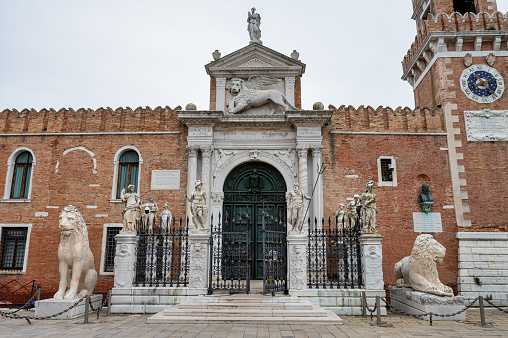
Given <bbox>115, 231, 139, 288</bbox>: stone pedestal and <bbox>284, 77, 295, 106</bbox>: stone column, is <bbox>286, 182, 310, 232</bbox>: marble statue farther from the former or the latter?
<bbox>284, 77, 295, 106</bbox>: stone column

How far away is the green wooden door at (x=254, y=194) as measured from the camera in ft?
50.6

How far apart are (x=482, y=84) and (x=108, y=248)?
15929mm

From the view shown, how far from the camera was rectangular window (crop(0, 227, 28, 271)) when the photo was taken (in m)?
15.6

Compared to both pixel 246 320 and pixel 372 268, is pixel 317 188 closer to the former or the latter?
pixel 372 268

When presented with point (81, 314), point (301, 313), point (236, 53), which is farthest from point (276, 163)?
point (81, 314)

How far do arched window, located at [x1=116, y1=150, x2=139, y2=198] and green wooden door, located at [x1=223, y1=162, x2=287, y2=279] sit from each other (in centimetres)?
362

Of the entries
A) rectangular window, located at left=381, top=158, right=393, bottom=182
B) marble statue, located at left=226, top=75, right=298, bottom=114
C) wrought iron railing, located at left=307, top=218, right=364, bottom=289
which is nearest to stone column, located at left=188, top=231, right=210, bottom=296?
wrought iron railing, located at left=307, top=218, right=364, bottom=289

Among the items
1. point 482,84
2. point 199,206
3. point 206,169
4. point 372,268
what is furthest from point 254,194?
point 482,84

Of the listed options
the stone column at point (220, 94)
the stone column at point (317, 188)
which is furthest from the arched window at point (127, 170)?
the stone column at point (317, 188)

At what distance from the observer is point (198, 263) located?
11211 millimetres

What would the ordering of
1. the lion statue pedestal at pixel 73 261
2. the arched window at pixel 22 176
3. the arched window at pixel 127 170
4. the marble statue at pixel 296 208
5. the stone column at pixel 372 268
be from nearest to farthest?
the lion statue pedestal at pixel 73 261 → the stone column at pixel 372 268 → the marble statue at pixel 296 208 → the arched window at pixel 127 170 → the arched window at pixel 22 176

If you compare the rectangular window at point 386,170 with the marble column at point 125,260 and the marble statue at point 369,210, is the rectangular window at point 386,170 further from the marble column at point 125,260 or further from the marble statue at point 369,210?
the marble column at point 125,260

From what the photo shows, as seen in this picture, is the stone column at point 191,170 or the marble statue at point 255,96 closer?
the stone column at point 191,170

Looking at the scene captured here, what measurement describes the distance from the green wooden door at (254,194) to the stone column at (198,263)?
4.09 metres
